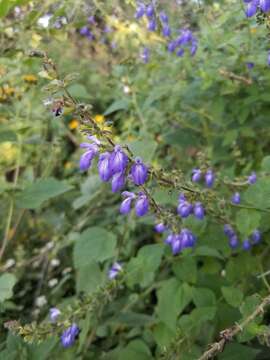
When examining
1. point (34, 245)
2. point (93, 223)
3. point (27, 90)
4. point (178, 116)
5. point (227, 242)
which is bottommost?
point (34, 245)

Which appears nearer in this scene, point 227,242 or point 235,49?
point 227,242

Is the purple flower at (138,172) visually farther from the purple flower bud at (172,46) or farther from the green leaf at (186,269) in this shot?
the purple flower bud at (172,46)

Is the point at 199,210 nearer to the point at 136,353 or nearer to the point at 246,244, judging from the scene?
the point at 246,244

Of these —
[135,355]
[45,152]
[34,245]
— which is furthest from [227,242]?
[45,152]

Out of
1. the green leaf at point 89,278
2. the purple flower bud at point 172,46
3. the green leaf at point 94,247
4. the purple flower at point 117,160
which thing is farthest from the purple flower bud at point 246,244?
the purple flower bud at point 172,46

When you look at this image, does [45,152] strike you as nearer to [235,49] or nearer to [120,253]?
[120,253]

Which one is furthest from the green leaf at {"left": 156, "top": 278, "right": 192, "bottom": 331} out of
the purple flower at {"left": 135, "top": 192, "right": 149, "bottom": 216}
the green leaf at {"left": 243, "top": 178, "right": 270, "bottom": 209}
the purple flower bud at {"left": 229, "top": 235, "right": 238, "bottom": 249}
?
the purple flower at {"left": 135, "top": 192, "right": 149, "bottom": 216}
